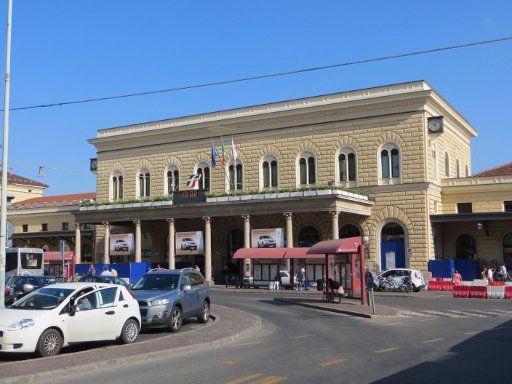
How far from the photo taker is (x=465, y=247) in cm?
4650

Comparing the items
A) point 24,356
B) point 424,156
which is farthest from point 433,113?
point 24,356

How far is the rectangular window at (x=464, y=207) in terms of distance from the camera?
46.8m

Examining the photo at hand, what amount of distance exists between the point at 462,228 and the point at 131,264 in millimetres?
25280

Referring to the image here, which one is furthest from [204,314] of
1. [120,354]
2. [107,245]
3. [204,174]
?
[204,174]

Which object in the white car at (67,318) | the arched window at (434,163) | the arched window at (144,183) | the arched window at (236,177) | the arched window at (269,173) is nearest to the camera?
the white car at (67,318)

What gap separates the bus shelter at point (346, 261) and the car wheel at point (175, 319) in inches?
405

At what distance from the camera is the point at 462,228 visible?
4650 centimetres

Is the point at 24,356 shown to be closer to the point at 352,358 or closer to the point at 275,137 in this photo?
the point at 352,358

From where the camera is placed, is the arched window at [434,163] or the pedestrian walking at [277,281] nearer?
the pedestrian walking at [277,281]

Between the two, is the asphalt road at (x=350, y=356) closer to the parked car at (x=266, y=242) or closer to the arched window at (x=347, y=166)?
the parked car at (x=266, y=242)

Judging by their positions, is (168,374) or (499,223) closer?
(168,374)

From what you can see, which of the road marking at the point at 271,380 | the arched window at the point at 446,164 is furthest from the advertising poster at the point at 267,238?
the road marking at the point at 271,380

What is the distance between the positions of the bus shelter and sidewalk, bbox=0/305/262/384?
8955 mm

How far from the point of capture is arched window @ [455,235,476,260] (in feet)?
151
